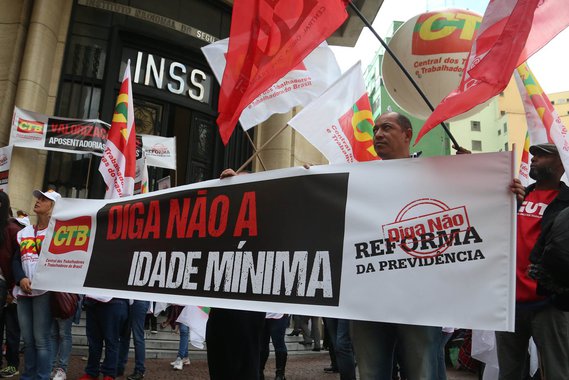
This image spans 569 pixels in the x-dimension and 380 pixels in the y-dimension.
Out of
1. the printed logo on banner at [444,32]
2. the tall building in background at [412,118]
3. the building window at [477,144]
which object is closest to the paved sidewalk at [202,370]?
the printed logo on banner at [444,32]

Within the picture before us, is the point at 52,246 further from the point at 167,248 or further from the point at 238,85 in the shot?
the point at 238,85

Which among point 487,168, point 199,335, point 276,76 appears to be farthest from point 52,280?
point 487,168

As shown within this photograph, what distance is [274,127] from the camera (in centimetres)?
1337

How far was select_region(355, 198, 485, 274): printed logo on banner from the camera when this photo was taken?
7.42 feet

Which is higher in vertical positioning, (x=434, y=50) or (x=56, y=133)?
(x=434, y=50)

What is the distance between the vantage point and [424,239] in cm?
233

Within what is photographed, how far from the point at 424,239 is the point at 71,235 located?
10.1ft

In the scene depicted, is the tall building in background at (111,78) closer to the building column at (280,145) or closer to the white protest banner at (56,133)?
the building column at (280,145)

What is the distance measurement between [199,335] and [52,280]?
73.2 inches

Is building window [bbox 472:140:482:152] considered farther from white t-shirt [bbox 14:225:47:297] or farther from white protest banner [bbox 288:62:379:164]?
white t-shirt [bbox 14:225:47:297]

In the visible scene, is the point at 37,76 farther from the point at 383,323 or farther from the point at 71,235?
the point at 383,323

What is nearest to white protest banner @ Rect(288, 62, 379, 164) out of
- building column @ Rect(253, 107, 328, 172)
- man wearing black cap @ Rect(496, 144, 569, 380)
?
man wearing black cap @ Rect(496, 144, 569, 380)

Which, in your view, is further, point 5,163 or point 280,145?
point 280,145

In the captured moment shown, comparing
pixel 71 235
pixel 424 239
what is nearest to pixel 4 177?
pixel 71 235
